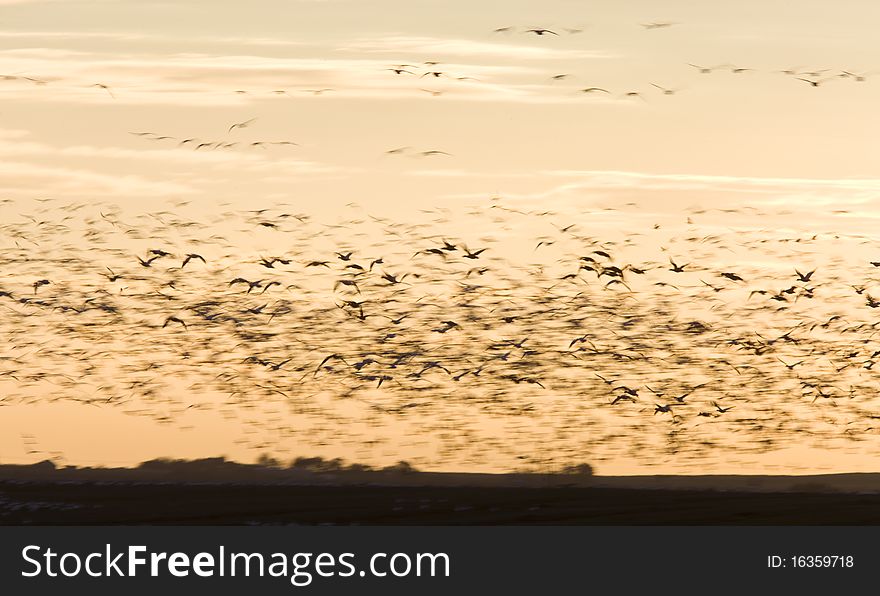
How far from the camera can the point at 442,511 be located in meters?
103

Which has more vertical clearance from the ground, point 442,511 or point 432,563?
point 442,511

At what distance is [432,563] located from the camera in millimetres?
37125

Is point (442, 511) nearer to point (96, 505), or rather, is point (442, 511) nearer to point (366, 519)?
point (366, 519)

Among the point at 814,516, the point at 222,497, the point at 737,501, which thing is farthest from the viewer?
the point at 222,497

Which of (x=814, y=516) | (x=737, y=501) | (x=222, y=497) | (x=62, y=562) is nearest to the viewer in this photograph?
(x=62, y=562)

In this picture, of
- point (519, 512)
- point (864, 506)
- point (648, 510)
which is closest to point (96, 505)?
point (519, 512)

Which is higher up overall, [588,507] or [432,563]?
[588,507]

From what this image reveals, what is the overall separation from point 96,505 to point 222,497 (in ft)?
49.1

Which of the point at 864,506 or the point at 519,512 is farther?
the point at 519,512

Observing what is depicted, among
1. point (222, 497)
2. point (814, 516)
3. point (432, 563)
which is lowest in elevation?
point (432, 563)

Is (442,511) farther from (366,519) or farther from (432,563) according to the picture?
(432,563)

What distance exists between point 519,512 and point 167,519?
27.9m

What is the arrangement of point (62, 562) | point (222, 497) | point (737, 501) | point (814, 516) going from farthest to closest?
point (222, 497), point (737, 501), point (814, 516), point (62, 562)

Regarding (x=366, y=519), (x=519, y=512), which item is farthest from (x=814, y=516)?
(x=366, y=519)
